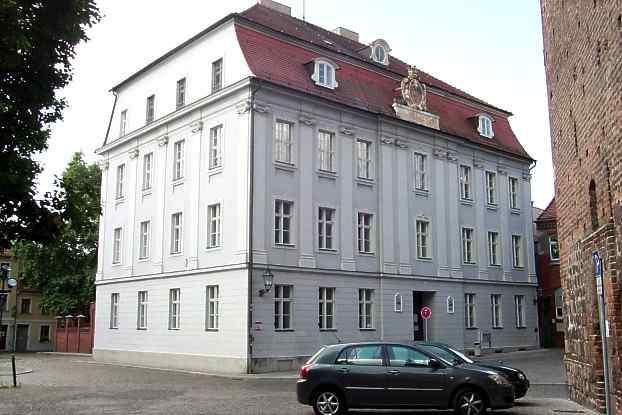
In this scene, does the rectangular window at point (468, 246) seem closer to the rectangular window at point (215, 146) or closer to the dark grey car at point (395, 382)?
→ the rectangular window at point (215, 146)

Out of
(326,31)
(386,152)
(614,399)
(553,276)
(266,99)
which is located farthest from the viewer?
(553,276)

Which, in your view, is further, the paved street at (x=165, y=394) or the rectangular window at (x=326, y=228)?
the rectangular window at (x=326, y=228)

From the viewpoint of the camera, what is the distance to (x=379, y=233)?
31.3m

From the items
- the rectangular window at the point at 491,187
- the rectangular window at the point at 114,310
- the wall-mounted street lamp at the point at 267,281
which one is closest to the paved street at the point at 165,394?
the wall-mounted street lamp at the point at 267,281

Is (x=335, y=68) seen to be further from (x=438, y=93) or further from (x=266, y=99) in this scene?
(x=438, y=93)

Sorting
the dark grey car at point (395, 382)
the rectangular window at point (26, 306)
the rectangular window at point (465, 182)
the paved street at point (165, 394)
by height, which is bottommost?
the paved street at point (165, 394)

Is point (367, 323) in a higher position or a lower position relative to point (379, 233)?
lower

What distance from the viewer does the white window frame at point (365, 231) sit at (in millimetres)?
30594

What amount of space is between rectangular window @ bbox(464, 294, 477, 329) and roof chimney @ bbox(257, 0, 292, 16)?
57.3 ft

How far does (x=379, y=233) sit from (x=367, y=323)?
4017 mm

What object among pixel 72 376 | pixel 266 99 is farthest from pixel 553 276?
pixel 72 376

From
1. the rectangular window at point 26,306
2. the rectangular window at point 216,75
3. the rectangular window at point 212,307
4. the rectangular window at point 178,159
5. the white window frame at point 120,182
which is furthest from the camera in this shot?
the rectangular window at point 26,306

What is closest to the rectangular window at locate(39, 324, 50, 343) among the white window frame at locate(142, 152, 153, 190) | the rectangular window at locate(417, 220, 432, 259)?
the white window frame at locate(142, 152, 153, 190)

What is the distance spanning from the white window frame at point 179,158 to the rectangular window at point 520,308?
19548 mm
